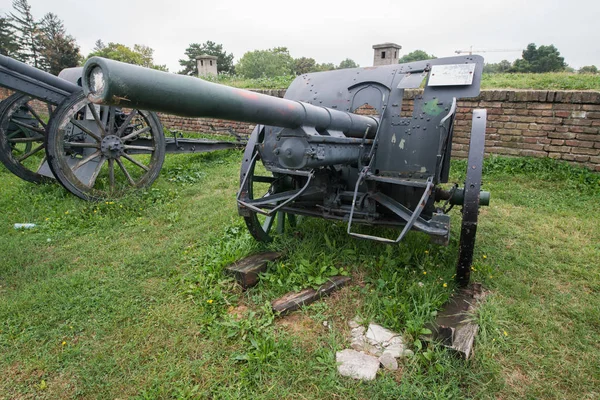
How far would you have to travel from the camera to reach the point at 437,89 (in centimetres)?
290

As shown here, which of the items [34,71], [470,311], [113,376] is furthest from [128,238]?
[470,311]

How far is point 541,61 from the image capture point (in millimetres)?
36500

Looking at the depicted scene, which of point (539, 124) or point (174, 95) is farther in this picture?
point (539, 124)

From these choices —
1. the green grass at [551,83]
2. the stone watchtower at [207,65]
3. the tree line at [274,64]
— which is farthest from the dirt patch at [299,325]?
the tree line at [274,64]

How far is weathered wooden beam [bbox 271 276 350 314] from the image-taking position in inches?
102

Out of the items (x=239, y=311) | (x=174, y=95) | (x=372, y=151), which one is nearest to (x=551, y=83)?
(x=372, y=151)

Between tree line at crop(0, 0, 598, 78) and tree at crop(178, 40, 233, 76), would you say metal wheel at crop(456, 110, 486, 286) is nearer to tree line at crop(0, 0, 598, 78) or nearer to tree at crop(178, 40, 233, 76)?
tree line at crop(0, 0, 598, 78)

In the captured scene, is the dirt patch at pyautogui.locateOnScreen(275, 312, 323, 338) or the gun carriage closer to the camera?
the dirt patch at pyautogui.locateOnScreen(275, 312, 323, 338)

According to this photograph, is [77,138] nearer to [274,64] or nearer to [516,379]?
[516,379]

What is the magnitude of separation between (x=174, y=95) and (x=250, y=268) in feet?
5.84

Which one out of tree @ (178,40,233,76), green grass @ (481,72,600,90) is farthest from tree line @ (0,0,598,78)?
green grass @ (481,72,600,90)

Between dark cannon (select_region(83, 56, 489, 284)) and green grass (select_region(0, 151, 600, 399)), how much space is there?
40 cm

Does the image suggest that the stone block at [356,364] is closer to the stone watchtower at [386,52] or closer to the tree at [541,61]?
the stone watchtower at [386,52]

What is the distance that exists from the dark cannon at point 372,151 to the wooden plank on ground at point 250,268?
263 mm
